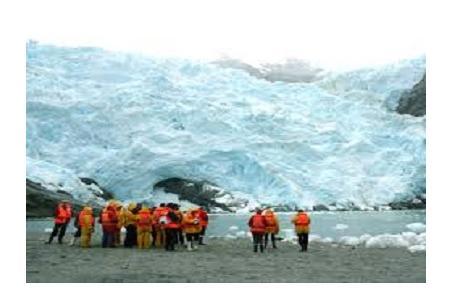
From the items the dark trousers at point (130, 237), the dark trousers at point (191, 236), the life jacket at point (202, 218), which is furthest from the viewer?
the life jacket at point (202, 218)

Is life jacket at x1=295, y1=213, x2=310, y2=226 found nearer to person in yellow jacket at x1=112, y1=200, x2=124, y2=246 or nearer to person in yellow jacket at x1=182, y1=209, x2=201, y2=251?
person in yellow jacket at x1=182, y1=209, x2=201, y2=251

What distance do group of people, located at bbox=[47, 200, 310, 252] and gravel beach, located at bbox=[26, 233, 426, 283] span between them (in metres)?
0.33

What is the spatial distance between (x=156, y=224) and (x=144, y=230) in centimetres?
33

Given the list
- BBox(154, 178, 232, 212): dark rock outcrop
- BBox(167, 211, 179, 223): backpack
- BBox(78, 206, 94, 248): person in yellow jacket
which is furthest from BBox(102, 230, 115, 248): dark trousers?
BBox(154, 178, 232, 212): dark rock outcrop

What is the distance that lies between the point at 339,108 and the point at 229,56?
10396 mm

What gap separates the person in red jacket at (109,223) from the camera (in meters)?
13.3

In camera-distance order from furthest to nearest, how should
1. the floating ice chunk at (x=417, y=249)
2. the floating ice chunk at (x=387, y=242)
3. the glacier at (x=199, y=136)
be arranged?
the glacier at (x=199, y=136) → the floating ice chunk at (x=387, y=242) → the floating ice chunk at (x=417, y=249)

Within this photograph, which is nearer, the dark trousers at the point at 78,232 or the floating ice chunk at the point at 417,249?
the dark trousers at the point at 78,232

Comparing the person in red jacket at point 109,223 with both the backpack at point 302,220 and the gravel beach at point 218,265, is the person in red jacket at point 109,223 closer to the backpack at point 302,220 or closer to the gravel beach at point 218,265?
the gravel beach at point 218,265

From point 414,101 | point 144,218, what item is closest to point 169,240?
point 144,218

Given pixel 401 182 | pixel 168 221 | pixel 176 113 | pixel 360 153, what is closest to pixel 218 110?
pixel 176 113

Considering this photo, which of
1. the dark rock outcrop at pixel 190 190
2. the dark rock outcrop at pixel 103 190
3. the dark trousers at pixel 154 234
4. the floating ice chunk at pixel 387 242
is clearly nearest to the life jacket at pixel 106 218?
the dark trousers at pixel 154 234

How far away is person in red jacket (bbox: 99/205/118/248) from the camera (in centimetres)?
1329
